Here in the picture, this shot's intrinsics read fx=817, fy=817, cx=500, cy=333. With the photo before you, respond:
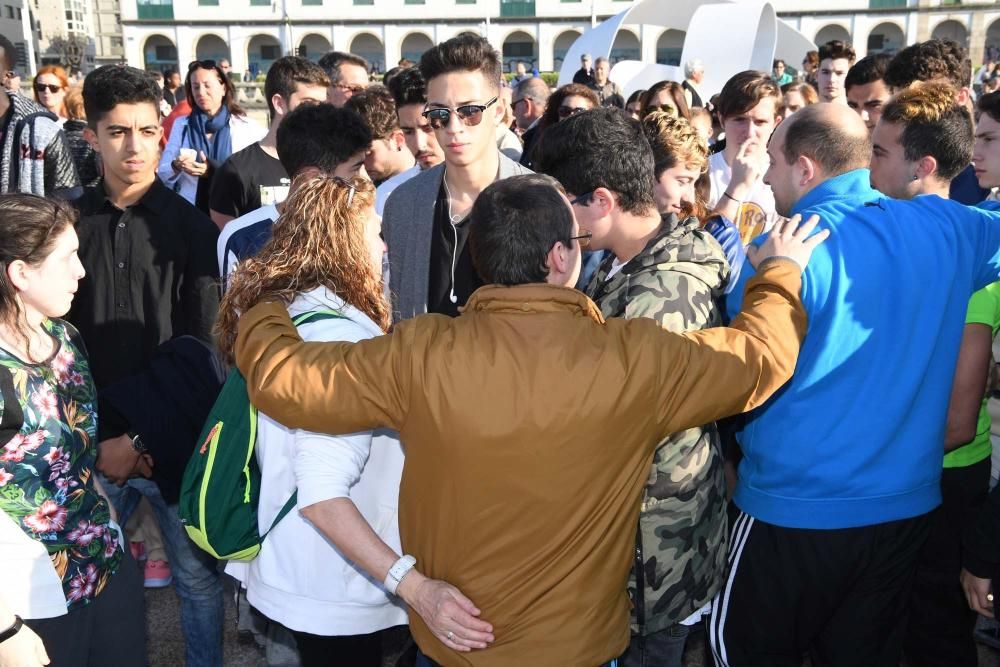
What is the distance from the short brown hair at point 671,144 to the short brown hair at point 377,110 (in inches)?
74.8

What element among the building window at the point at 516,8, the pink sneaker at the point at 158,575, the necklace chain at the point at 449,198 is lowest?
the pink sneaker at the point at 158,575

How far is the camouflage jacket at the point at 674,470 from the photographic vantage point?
7.67 feet

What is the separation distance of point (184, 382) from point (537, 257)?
1.47 m

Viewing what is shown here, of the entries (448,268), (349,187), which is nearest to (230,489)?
(349,187)

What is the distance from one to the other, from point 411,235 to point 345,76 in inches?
138

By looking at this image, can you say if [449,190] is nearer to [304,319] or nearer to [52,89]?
[304,319]

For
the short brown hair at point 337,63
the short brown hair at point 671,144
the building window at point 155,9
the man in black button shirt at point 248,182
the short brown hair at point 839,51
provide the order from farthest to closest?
the building window at point 155,9
the short brown hair at point 839,51
the short brown hair at point 337,63
the man in black button shirt at point 248,182
the short brown hair at point 671,144

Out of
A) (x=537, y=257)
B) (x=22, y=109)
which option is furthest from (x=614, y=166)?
(x=22, y=109)

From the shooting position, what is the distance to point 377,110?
4750 millimetres

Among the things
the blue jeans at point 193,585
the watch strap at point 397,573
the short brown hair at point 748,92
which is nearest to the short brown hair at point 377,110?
the short brown hair at point 748,92

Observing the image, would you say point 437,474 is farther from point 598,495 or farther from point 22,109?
point 22,109

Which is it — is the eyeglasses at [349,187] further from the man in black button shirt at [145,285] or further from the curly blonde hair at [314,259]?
the man in black button shirt at [145,285]

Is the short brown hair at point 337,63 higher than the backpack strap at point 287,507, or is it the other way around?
the short brown hair at point 337,63

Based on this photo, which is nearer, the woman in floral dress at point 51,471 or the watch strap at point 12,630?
the watch strap at point 12,630
